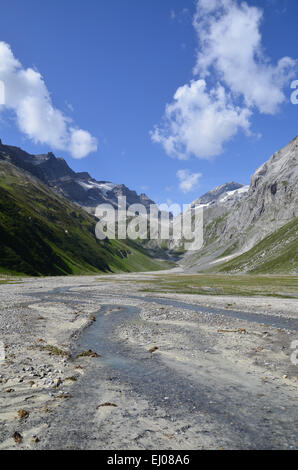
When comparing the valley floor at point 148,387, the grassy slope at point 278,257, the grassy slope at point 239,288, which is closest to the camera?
the valley floor at point 148,387

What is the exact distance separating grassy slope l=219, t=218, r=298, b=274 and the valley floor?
12549 centimetres

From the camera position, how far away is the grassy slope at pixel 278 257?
490ft

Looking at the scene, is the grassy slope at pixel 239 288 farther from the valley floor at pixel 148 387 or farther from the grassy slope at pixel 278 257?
the valley floor at pixel 148 387

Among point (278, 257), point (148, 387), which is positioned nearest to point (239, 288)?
point (148, 387)

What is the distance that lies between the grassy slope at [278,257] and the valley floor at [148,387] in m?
125

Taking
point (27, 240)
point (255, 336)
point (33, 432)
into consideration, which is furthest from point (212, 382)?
point (27, 240)

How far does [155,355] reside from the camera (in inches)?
963

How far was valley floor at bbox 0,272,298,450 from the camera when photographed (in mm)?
12336

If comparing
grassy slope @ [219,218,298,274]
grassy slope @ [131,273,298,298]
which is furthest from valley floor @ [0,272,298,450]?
grassy slope @ [219,218,298,274]

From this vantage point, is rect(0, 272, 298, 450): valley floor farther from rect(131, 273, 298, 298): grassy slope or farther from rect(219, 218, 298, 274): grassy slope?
rect(219, 218, 298, 274): grassy slope

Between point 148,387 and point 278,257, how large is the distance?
164185 millimetres

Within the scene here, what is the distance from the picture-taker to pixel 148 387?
17.8 m

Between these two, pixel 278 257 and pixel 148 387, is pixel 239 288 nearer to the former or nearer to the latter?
pixel 148 387

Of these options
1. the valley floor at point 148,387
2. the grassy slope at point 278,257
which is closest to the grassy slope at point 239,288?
the grassy slope at point 278,257
